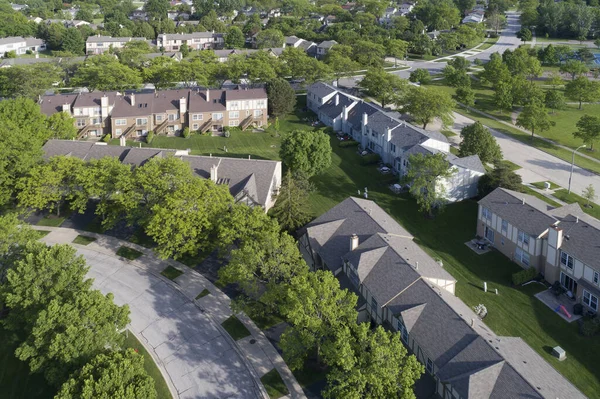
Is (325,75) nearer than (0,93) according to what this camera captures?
No

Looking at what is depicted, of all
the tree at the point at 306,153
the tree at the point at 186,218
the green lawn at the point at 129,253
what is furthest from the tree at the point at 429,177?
the green lawn at the point at 129,253

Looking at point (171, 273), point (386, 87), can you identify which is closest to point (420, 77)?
point (386, 87)

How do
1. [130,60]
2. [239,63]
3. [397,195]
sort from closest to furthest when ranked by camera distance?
[397,195] < [239,63] < [130,60]

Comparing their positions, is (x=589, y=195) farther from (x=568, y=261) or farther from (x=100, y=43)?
Result: (x=100, y=43)

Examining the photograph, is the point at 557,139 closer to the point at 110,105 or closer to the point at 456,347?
the point at 456,347

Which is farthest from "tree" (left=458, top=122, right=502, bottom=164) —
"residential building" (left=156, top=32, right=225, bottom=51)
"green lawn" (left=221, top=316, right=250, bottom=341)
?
"residential building" (left=156, top=32, right=225, bottom=51)

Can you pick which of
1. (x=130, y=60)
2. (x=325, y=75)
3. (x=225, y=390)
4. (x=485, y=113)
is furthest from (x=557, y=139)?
(x=130, y=60)
